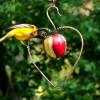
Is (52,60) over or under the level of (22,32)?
under

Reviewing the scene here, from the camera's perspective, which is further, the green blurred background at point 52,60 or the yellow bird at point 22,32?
the green blurred background at point 52,60

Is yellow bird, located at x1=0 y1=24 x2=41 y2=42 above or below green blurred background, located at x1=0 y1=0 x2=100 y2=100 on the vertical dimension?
above

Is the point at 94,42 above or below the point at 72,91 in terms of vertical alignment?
above

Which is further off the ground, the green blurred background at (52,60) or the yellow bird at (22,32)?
the yellow bird at (22,32)

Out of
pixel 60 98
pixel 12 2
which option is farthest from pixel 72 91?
pixel 12 2

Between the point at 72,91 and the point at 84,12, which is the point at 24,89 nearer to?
the point at 72,91

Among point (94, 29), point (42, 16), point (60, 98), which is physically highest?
point (42, 16)

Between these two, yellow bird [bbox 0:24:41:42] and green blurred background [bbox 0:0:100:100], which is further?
green blurred background [bbox 0:0:100:100]

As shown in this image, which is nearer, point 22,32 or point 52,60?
point 22,32
